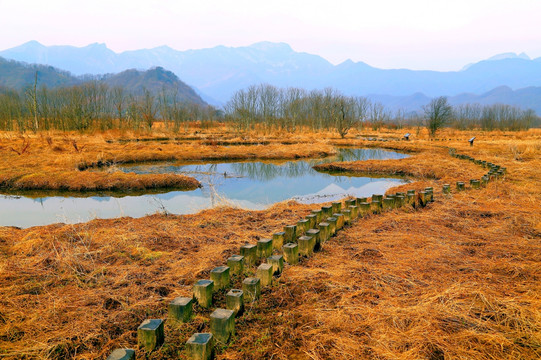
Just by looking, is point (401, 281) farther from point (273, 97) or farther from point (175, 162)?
point (273, 97)

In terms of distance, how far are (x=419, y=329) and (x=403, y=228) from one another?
114 inches

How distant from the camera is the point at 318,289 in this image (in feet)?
10.3

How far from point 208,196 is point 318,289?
25.2 feet

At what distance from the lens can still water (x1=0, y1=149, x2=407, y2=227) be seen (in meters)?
8.36

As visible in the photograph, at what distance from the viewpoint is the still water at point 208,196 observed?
8359 mm

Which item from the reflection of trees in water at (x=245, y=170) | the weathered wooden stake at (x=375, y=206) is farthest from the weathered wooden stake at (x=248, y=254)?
the reflection of trees in water at (x=245, y=170)

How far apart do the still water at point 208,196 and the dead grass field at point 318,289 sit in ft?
9.36

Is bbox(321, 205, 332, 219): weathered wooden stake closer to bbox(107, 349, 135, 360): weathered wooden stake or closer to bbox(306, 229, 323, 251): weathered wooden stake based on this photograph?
bbox(306, 229, 323, 251): weathered wooden stake

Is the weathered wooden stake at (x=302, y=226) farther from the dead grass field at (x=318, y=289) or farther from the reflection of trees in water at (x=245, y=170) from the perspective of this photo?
the reflection of trees in water at (x=245, y=170)

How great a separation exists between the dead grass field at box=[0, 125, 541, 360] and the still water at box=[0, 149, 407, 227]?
9.36 feet

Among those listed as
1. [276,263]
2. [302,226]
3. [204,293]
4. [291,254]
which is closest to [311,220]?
[302,226]

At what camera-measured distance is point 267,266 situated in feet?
10.7

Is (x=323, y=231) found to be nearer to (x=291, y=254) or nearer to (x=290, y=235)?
(x=290, y=235)

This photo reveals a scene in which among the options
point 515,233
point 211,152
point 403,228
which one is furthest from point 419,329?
point 211,152
